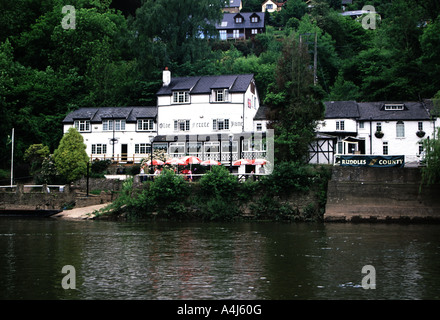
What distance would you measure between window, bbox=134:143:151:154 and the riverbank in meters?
17.6

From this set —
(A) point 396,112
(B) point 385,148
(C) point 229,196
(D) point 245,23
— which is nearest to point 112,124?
(C) point 229,196

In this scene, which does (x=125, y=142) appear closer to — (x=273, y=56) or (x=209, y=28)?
(x=209, y=28)

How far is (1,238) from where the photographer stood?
1319 inches

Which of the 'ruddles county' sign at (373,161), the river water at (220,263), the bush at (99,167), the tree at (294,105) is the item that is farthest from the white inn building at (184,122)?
the river water at (220,263)

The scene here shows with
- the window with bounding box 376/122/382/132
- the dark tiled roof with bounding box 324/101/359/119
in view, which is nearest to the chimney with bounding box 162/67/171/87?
the dark tiled roof with bounding box 324/101/359/119

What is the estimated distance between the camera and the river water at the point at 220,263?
1878cm

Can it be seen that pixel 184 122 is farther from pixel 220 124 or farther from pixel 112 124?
pixel 112 124

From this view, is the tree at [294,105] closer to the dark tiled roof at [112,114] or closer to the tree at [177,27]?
the dark tiled roof at [112,114]

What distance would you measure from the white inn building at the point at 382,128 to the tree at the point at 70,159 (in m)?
26.1

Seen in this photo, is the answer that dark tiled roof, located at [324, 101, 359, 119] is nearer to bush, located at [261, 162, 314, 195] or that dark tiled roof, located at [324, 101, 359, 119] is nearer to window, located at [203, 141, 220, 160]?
window, located at [203, 141, 220, 160]

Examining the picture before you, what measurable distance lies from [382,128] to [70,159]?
35098 mm

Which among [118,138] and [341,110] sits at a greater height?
[341,110]

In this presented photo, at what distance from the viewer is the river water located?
1878 centimetres

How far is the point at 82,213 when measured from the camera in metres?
49.2
